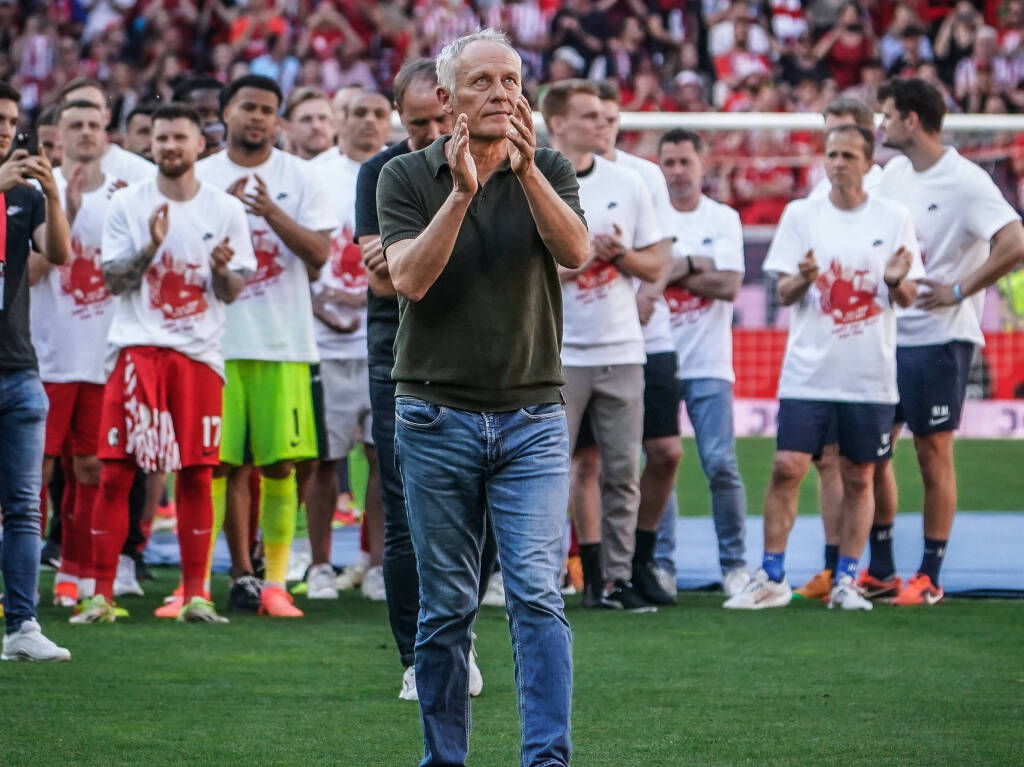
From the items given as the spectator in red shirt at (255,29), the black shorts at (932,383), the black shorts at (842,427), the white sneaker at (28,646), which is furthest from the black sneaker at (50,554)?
the spectator in red shirt at (255,29)

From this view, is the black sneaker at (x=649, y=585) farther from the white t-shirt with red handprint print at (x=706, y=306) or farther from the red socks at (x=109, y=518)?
the red socks at (x=109, y=518)

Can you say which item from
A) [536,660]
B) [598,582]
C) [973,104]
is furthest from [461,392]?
[973,104]

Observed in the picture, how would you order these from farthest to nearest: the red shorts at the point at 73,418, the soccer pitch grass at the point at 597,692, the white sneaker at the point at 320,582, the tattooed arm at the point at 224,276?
1. the white sneaker at the point at 320,582
2. the red shorts at the point at 73,418
3. the tattooed arm at the point at 224,276
4. the soccer pitch grass at the point at 597,692

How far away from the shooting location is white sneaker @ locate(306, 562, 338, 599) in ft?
28.2

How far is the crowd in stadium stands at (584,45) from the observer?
20594 millimetres

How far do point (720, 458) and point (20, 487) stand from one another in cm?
384

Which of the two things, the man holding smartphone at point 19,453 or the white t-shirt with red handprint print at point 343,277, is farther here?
the white t-shirt with red handprint print at point 343,277

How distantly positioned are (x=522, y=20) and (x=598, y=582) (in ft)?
48.3

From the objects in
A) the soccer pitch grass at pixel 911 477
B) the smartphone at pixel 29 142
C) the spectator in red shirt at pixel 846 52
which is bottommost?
the soccer pitch grass at pixel 911 477

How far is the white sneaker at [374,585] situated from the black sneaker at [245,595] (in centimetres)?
67

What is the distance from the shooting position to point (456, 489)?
433 centimetres

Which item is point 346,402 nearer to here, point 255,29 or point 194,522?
point 194,522

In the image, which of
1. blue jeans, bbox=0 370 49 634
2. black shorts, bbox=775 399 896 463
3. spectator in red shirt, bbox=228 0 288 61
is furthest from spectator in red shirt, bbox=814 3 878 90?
blue jeans, bbox=0 370 49 634

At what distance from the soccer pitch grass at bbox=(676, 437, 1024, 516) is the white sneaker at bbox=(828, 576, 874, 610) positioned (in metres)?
3.94
